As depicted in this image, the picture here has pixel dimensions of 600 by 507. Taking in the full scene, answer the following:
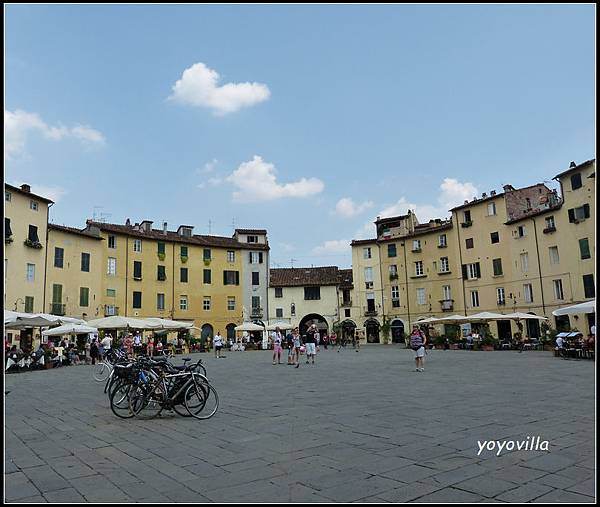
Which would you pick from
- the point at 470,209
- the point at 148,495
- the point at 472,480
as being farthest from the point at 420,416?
the point at 470,209

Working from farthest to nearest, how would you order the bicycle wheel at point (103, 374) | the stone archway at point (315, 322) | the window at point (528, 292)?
the stone archway at point (315, 322) < the window at point (528, 292) < the bicycle wheel at point (103, 374)

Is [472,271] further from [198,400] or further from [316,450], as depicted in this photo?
[316,450]

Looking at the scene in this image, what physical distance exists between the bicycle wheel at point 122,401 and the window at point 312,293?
4736 cm

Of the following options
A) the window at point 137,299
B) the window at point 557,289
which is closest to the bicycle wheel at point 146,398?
the window at point 557,289

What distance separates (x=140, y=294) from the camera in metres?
46.5

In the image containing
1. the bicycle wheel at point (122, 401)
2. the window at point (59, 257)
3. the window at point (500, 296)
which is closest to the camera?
the bicycle wheel at point (122, 401)

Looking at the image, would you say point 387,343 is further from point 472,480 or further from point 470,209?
point 472,480

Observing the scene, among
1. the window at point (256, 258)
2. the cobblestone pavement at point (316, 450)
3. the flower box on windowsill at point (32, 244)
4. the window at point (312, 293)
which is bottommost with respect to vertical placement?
the cobblestone pavement at point (316, 450)

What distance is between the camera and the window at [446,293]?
4716 centimetres

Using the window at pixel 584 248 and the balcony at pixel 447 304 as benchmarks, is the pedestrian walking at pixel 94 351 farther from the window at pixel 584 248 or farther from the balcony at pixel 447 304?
the balcony at pixel 447 304

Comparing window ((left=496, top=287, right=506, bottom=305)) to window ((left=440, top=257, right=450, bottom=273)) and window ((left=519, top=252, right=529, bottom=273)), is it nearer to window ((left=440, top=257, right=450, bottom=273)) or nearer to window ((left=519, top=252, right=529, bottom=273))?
window ((left=519, top=252, right=529, bottom=273))

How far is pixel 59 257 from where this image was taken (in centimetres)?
3866

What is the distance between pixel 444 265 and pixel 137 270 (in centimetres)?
2855

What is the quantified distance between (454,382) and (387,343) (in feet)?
126
